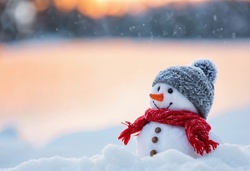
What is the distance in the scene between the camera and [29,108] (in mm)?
5613

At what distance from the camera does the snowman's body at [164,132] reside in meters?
2.32

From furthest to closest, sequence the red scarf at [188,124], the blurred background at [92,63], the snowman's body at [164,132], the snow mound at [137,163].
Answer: the blurred background at [92,63]
the snowman's body at [164,132]
the red scarf at [188,124]
the snow mound at [137,163]

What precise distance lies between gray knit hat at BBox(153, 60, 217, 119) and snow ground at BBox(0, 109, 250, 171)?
0.24 meters

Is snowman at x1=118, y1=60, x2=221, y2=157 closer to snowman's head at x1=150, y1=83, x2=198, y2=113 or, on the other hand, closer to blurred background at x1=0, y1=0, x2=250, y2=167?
snowman's head at x1=150, y1=83, x2=198, y2=113

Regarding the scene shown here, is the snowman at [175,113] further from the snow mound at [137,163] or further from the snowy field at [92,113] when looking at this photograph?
the snow mound at [137,163]

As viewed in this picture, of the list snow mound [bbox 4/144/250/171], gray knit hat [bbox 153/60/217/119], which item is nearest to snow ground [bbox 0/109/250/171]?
snow mound [bbox 4/144/250/171]

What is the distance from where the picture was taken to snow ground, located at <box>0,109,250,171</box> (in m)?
1.91

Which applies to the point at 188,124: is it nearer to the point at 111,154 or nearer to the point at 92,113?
the point at 111,154

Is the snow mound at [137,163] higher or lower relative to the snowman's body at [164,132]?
lower

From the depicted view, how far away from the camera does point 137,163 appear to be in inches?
74.9

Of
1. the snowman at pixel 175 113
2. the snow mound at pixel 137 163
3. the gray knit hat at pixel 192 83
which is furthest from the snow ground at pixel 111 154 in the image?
the gray knit hat at pixel 192 83

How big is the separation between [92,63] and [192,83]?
27.0 ft

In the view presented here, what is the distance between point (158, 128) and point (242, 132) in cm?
210

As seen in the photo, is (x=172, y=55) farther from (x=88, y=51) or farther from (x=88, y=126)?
(x=88, y=126)
